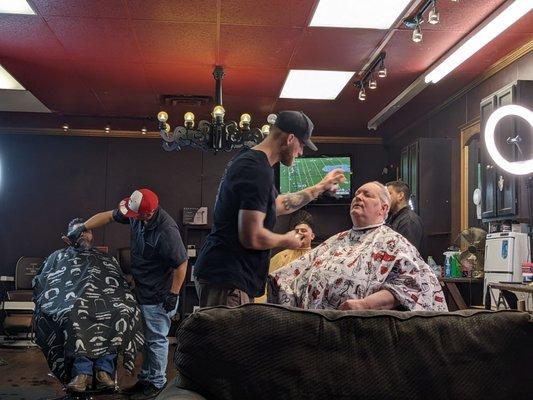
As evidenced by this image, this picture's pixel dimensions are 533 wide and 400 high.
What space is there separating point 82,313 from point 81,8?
6.99ft

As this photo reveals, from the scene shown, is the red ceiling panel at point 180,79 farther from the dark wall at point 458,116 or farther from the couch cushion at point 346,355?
the couch cushion at point 346,355

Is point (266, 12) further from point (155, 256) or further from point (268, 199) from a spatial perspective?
point (268, 199)

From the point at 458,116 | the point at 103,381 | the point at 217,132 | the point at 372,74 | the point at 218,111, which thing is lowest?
the point at 103,381

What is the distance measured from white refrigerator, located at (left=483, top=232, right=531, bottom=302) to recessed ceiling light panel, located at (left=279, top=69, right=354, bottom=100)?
7.00ft

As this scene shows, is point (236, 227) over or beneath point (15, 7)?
beneath

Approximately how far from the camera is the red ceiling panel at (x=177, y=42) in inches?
189

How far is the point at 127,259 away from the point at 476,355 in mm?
7161

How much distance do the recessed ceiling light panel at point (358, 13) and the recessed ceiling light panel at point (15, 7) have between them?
204 centimetres

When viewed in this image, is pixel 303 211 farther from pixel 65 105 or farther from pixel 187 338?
pixel 187 338

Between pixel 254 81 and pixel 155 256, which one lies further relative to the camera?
pixel 254 81

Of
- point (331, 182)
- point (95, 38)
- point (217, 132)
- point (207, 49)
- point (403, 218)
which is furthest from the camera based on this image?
point (217, 132)

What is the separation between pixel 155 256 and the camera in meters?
4.65

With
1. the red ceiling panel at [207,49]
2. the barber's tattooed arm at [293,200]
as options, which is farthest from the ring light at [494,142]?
the barber's tattooed arm at [293,200]

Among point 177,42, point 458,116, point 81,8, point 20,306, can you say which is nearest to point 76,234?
point 81,8
